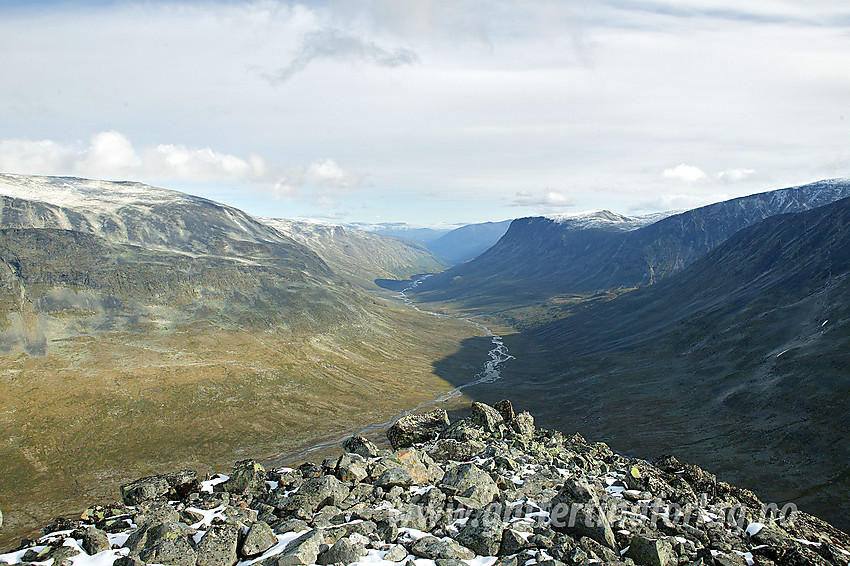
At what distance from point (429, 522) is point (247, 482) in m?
15.5

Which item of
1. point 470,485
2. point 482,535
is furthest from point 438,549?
point 470,485

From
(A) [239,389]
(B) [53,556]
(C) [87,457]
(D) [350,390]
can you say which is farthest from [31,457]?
(B) [53,556]

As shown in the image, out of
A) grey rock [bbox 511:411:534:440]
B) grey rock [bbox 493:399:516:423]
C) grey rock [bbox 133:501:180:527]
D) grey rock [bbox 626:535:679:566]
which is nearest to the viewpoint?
grey rock [bbox 626:535:679:566]

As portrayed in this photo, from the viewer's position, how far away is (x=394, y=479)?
32.8 m

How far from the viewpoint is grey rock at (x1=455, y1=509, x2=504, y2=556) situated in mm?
24109

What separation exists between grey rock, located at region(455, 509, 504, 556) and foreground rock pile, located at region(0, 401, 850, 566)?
0.07 m

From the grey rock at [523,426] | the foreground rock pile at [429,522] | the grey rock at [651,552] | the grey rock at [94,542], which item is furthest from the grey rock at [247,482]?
the grey rock at [523,426]

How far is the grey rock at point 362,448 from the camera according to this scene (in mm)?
40781

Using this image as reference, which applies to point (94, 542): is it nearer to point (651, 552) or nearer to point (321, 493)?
point (321, 493)

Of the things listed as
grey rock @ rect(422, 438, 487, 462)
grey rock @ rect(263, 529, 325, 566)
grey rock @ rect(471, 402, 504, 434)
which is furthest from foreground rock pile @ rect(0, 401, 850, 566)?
grey rock @ rect(471, 402, 504, 434)

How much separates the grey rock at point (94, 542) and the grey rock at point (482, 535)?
2036 centimetres

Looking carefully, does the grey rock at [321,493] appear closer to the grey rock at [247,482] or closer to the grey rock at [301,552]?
the grey rock at [247,482]

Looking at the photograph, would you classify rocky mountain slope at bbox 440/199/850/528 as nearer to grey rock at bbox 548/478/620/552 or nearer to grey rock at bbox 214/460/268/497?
grey rock at bbox 548/478/620/552

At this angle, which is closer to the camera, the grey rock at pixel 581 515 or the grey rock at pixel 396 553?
the grey rock at pixel 396 553
